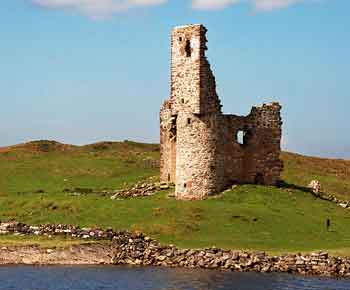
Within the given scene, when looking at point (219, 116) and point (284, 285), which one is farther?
point (219, 116)

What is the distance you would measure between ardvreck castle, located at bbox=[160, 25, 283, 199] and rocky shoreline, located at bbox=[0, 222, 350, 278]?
8.69m

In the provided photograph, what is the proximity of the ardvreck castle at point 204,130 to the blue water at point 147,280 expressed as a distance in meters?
13.4

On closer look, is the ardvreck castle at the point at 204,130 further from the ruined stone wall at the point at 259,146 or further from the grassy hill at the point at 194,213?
the grassy hill at the point at 194,213

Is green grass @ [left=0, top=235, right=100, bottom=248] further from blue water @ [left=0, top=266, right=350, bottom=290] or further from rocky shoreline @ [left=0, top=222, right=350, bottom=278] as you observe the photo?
blue water @ [left=0, top=266, right=350, bottom=290]

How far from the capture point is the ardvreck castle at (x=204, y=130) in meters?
53.1

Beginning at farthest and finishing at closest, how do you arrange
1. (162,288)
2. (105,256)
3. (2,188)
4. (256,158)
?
1. (2,188)
2. (256,158)
3. (105,256)
4. (162,288)

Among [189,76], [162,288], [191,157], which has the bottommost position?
[162,288]

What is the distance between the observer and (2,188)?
215 feet

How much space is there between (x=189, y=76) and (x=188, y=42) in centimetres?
200

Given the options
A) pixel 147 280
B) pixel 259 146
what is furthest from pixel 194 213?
pixel 147 280

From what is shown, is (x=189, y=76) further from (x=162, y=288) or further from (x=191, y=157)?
(x=162, y=288)

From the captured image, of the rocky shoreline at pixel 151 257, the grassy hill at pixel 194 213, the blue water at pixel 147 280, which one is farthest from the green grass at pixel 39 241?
the blue water at pixel 147 280

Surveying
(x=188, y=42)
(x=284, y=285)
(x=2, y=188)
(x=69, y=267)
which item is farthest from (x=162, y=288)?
(x=2, y=188)

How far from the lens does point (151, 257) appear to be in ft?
138
